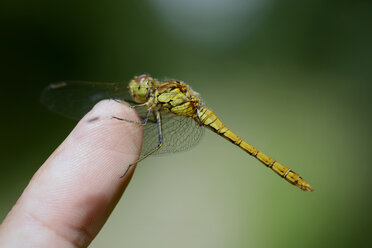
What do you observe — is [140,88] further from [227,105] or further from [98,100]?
[227,105]

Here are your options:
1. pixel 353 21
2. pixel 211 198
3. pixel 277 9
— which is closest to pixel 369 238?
pixel 211 198

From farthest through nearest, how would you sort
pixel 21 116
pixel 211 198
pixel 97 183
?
pixel 21 116, pixel 211 198, pixel 97 183

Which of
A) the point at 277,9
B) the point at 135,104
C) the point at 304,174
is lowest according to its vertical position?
the point at 135,104

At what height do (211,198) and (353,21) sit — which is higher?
(353,21)

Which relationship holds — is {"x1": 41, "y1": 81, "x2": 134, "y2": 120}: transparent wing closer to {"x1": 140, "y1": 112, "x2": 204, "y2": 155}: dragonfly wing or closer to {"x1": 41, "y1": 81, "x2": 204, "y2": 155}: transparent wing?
{"x1": 41, "y1": 81, "x2": 204, "y2": 155}: transparent wing

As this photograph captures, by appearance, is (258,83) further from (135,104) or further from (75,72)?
(135,104)

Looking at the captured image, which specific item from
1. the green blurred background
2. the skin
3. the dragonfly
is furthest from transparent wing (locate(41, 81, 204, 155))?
the green blurred background
